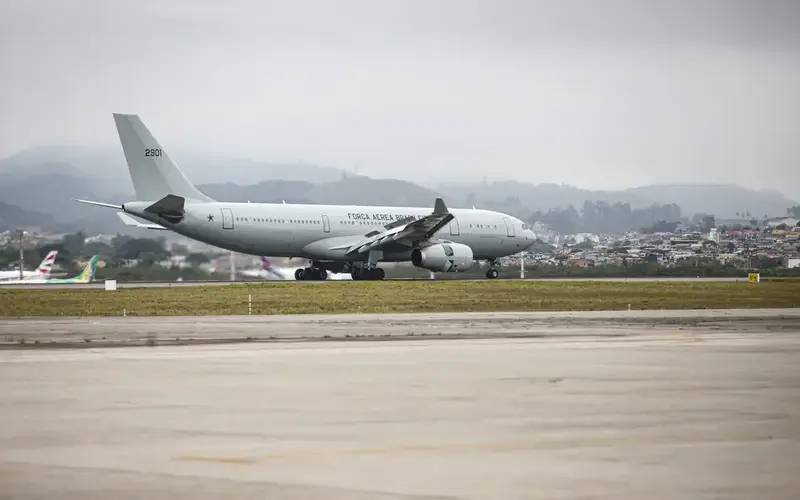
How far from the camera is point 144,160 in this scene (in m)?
65.5

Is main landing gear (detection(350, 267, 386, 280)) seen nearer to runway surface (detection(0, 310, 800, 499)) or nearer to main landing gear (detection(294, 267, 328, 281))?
main landing gear (detection(294, 267, 328, 281))

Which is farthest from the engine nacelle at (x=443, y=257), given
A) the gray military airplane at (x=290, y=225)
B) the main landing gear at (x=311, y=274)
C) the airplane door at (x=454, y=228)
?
the main landing gear at (x=311, y=274)

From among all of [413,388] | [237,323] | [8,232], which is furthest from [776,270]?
[413,388]

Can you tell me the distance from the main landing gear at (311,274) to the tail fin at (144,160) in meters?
9.98

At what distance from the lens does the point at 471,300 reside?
4938 cm

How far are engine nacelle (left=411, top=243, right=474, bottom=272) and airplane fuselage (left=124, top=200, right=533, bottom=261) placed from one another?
214 cm

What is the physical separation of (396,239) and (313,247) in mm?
5043

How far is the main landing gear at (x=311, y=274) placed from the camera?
71188mm

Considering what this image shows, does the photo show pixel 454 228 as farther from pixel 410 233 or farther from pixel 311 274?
pixel 311 274

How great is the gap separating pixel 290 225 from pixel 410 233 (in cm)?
713

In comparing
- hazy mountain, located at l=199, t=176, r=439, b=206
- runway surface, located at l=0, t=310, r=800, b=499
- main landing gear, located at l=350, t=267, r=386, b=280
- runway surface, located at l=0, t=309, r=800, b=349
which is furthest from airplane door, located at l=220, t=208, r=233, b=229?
hazy mountain, located at l=199, t=176, r=439, b=206

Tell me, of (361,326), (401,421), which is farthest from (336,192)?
(401,421)

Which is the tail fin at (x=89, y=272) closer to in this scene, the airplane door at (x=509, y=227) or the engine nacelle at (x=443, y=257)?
the engine nacelle at (x=443, y=257)

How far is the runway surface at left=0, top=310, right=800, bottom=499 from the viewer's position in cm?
1066
